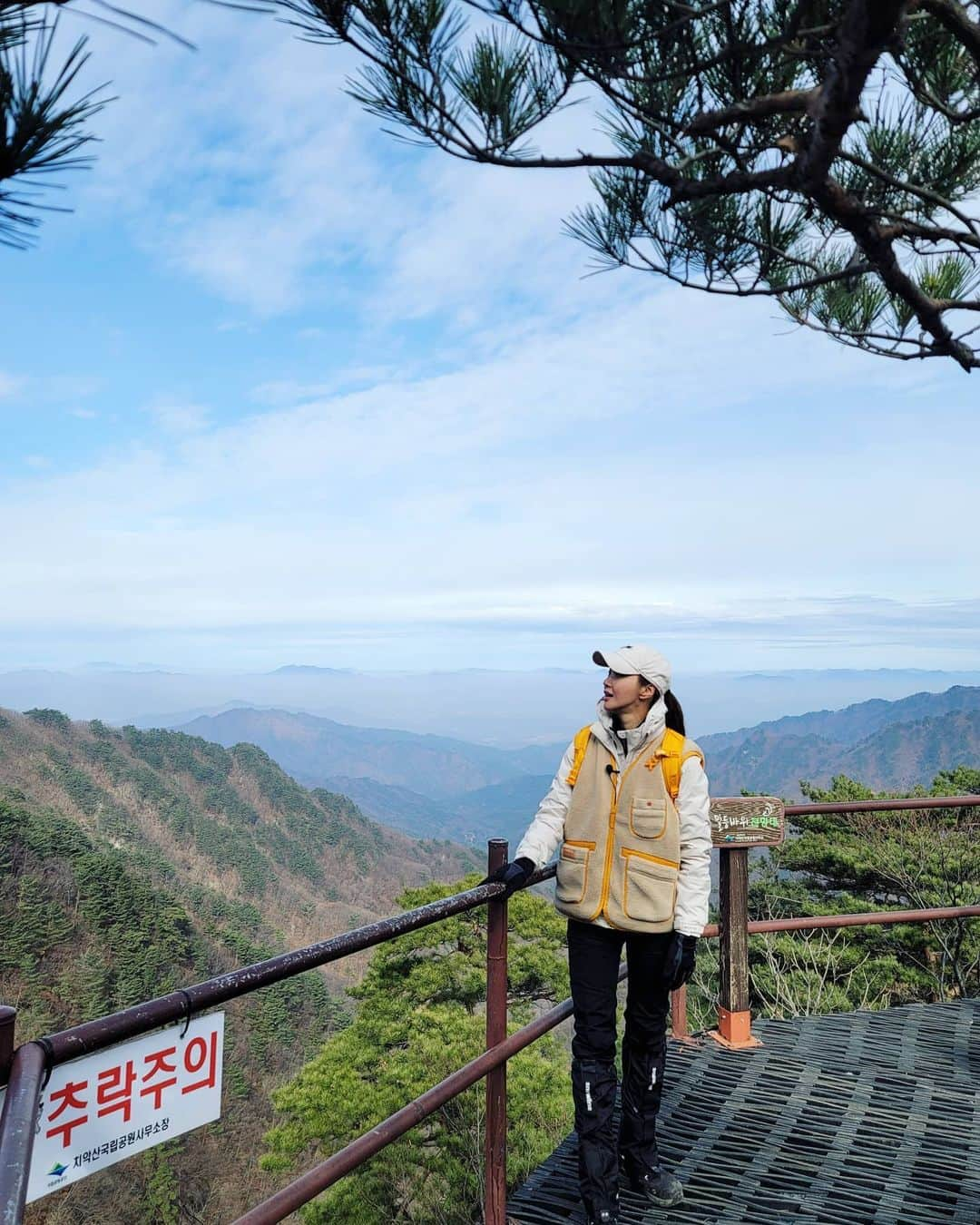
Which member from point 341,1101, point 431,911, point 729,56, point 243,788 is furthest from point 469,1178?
point 243,788

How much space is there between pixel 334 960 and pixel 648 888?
32.0 inches

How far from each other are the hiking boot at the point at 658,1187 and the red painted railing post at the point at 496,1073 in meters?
0.35

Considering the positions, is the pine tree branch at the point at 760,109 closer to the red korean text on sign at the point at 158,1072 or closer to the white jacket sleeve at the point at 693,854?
the white jacket sleeve at the point at 693,854

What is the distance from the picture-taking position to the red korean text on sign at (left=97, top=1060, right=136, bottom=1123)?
1257mm

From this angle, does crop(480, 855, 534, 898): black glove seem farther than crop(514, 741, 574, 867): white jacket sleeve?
No

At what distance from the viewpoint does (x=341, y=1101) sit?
485 inches

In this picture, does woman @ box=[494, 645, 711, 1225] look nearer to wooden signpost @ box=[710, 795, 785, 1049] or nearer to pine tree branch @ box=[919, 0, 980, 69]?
wooden signpost @ box=[710, 795, 785, 1049]

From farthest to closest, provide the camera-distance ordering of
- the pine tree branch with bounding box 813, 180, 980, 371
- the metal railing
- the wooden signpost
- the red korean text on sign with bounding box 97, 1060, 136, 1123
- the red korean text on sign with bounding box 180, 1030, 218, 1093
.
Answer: the wooden signpost, the pine tree branch with bounding box 813, 180, 980, 371, the red korean text on sign with bounding box 180, 1030, 218, 1093, the red korean text on sign with bounding box 97, 1060, 136, 1123, the metal railing

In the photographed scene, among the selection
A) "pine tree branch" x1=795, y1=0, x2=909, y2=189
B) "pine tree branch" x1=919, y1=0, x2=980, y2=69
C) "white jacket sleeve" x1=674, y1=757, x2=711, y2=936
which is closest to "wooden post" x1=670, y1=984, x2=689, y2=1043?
"white jacket sleeve" x1=674, y1=757, x2=711, y2=936

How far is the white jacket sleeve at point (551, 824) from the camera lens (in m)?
2.35

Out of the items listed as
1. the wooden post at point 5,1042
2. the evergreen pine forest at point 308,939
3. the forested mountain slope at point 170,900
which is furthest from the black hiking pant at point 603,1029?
the forested mountain slope at point 170,900

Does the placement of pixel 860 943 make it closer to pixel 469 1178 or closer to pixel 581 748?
pixel 469 1178

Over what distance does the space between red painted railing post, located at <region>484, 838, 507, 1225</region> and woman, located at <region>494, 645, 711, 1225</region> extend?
114 mm

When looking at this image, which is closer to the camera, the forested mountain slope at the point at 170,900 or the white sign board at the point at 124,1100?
the white sign board at the point at 124,1100
